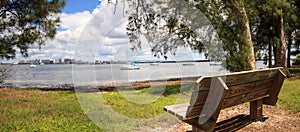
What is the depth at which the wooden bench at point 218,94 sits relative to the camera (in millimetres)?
2654

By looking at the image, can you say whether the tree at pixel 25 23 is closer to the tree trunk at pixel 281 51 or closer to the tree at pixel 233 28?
the tree at pixel 233 28

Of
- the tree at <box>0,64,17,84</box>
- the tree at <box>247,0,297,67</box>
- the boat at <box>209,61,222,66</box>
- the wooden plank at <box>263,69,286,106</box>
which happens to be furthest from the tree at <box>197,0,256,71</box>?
the tree at <box>0,64,17,84</box>

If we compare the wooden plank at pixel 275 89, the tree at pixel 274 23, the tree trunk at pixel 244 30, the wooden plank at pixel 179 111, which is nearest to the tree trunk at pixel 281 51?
the tree at pixel 274 23

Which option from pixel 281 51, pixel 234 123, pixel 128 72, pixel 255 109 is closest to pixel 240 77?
pixel 234 123

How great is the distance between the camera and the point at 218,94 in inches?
106

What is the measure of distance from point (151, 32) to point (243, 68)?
3.49 m

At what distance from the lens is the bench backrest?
8.68 ft

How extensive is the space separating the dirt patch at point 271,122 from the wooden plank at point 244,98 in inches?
17.5

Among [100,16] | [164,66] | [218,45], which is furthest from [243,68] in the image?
[100,16]

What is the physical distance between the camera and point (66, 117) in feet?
15.3

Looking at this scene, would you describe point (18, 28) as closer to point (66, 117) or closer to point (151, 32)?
point (151, 32)

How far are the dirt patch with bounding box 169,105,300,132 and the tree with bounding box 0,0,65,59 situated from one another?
688 cm

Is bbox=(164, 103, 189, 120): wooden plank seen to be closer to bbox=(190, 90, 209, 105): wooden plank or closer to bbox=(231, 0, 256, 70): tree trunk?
bbox=(190, 90, 209, 105): wooden plank

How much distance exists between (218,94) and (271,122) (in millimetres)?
1910
